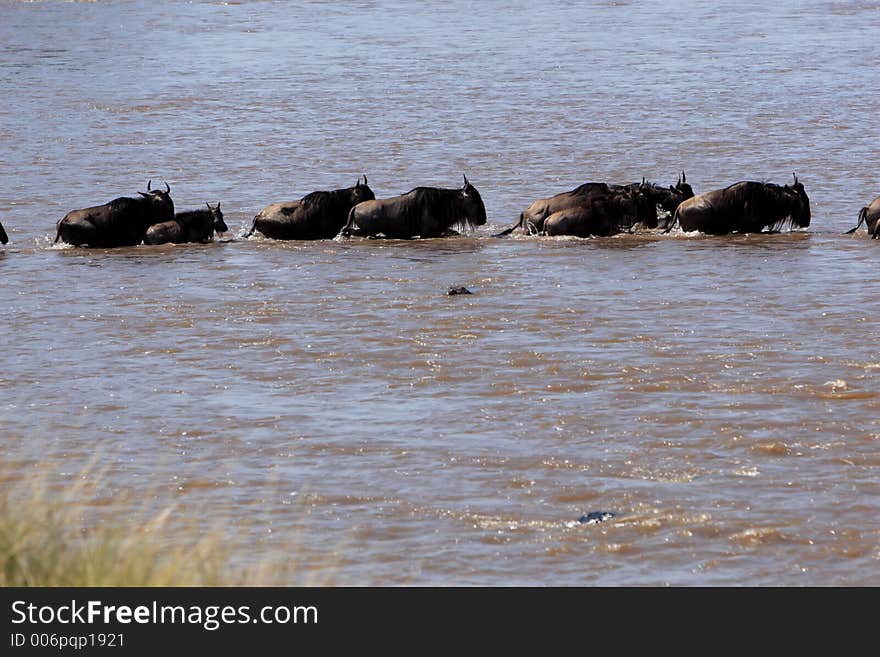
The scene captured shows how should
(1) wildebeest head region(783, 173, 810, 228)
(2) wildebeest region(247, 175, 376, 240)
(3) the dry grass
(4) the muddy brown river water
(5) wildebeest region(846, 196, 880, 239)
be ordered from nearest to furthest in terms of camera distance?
(3) the dry grass, (4) the muddy brown river water, (5) wildebeest region(846, 196, 880, 239), (1) wildebeest head region(783, 173, 810, 228), (2) wildebeest region(247, 175, 376, 240)

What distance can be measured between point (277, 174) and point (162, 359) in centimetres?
1014

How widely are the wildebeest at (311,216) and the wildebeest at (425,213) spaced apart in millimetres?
388

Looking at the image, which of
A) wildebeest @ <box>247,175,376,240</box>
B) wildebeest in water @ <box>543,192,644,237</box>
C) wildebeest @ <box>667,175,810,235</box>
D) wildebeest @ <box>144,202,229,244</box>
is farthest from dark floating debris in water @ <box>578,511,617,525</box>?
wildebeest @ <box>144,202,229,244</box>

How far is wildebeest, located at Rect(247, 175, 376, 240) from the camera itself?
18.2 meters

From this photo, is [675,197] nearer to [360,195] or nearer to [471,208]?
[471,208]

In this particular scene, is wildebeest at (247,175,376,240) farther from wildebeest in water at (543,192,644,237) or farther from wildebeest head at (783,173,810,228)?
wildebeest head at (783,173,810,228)

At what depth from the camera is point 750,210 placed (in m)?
17.9

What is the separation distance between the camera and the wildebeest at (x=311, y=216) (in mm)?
18250

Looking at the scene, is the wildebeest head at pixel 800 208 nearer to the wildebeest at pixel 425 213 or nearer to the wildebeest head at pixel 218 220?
the wildebeest at pixel 425 213

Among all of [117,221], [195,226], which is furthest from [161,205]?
[195,226]

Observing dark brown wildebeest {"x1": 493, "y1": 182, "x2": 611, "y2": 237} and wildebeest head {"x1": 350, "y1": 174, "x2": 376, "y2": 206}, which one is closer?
dark brown wildebeest {"x1": 493, "y1": 182, "x2": 611, "y2": 237}

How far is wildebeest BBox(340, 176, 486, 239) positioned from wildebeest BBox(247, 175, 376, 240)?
1.27 ft

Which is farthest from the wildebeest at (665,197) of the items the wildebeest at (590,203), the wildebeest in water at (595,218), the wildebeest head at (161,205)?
the wildebeest head at (161,205)
